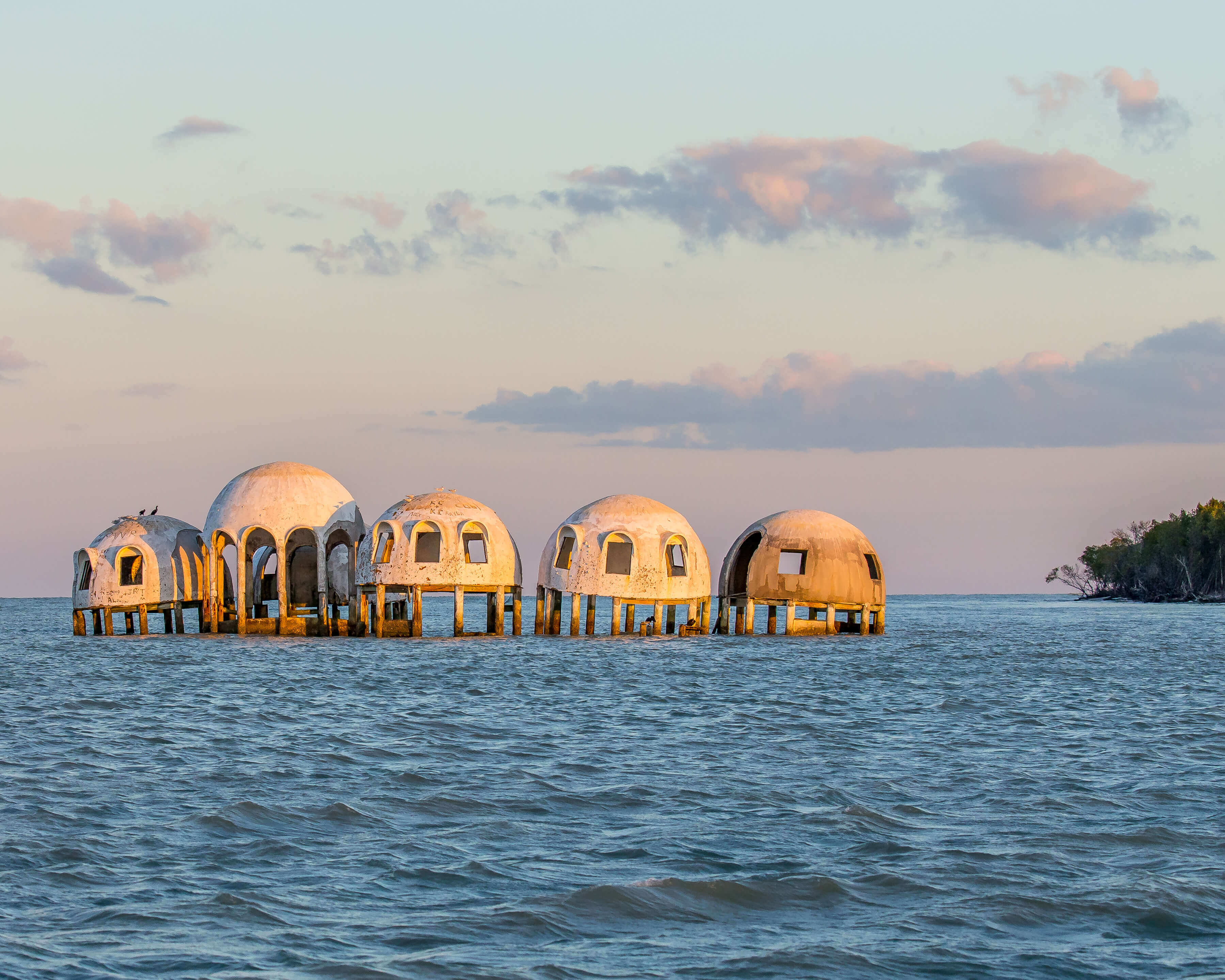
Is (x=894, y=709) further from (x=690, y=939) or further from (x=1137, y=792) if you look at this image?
(x=690, y=939)

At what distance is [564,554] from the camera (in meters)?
49.6

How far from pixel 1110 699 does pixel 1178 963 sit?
A: 2051 cm

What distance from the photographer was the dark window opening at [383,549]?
48344 millimetres

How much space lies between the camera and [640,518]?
48.2 m

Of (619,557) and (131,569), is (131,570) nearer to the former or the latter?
(131,569)

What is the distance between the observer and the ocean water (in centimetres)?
988

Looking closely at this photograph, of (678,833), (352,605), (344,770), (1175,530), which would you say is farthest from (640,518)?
(1175,530)

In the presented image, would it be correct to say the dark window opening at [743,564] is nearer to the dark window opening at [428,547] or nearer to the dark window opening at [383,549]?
the dark window opening at [428,547]

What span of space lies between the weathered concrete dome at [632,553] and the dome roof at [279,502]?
8.54 metres

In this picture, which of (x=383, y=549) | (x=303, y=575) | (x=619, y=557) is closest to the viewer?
(x=383, y=549)

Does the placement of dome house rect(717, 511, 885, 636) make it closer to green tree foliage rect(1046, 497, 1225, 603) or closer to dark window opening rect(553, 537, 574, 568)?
dark window opening rect(553, 537, 574, 568)

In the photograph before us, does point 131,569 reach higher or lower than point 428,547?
lower

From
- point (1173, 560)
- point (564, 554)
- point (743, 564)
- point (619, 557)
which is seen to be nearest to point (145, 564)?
point (564, 554)

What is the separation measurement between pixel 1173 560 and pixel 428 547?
104 metres
